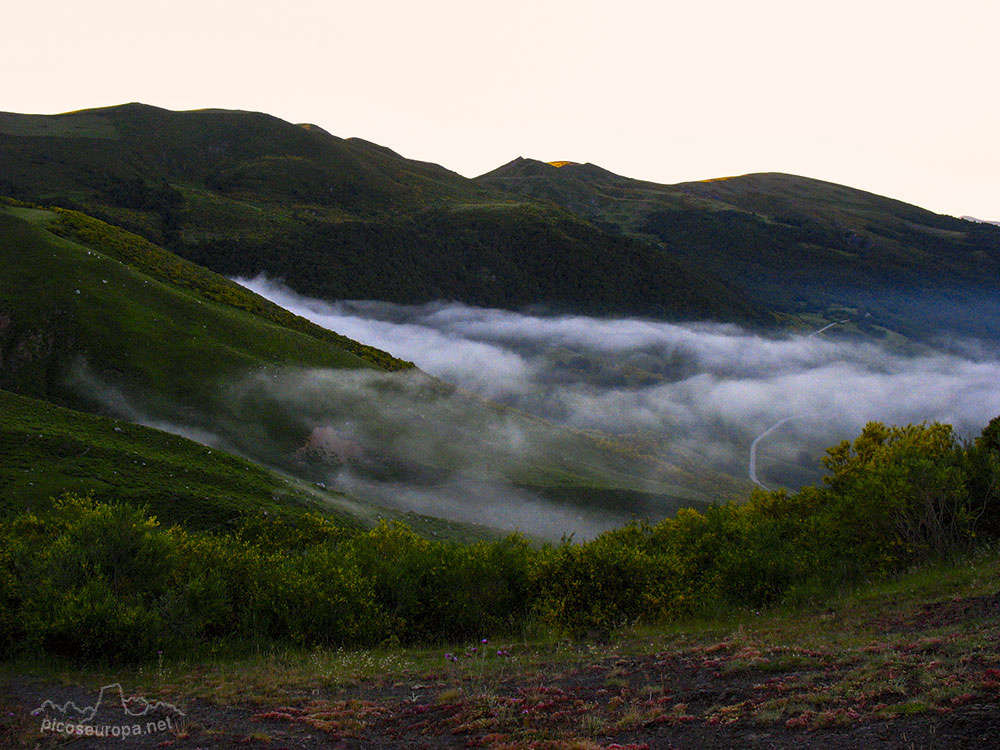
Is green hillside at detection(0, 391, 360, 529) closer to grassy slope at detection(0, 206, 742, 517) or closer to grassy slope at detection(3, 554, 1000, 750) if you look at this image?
grassy slope at detection(0, 206, 742, 517)

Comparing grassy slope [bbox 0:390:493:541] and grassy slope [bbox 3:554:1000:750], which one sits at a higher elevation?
grassy slope [bbox 3:554:1000:750]

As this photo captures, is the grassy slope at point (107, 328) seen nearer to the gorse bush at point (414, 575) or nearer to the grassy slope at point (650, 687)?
the gorse bush at point (414, 575)

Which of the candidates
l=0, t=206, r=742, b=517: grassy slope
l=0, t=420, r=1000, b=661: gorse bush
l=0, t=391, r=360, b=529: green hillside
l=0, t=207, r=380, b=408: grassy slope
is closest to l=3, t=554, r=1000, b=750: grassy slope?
l=0, t=420, r=1000, b=661: gorse bush

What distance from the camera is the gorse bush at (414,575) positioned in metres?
18.4

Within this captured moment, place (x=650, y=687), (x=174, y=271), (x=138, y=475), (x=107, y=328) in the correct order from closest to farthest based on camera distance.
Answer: (x=650, y=687) < (x=138, y=475) < (x=107, y=328) < (x=174, y=271)

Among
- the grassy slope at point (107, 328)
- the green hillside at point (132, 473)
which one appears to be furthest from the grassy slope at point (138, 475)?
the grassy slope at point (107, 328)

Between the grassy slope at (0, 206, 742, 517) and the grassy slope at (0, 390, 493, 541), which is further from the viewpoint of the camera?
the grassy slope at (0, 206, 742, 517)

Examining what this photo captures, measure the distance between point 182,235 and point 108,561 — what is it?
20053 cm

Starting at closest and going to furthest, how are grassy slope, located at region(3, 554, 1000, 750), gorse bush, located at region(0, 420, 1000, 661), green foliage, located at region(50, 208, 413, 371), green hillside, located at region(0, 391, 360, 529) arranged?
grassy slope, located at region(3, 554, 1000, 750) → gorse bush, located at region(0, 420, 1000, 661) → green hillside, located at region(0, 391, 360, 529) → green foliage, located at region(50, 208, 413, 371)

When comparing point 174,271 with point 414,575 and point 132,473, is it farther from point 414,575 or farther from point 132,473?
point 414,575

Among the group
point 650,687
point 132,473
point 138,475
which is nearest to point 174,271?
point 132,473

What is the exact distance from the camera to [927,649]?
12.8 meters

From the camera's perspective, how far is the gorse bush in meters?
18.4

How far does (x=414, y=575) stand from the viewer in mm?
23547
